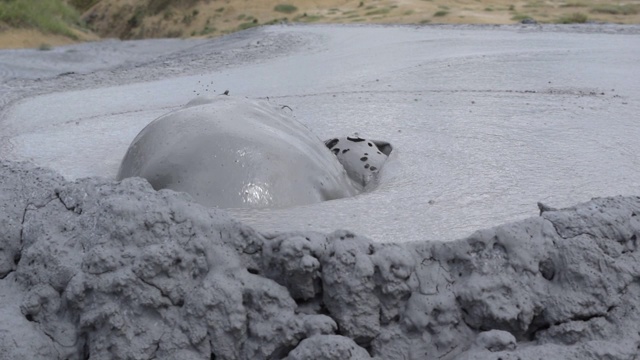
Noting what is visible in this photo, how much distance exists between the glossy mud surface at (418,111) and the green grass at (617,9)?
6.21 metres

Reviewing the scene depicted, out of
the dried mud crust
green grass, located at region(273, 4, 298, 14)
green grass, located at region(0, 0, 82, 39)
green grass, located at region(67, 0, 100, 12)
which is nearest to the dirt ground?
green grass, located at region(273, 4, 298, 14)

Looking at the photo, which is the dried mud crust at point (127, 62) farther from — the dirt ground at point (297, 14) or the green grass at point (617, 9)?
the green grass at point (617, 9)

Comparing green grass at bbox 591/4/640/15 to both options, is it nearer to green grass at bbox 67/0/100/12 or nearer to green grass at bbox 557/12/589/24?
green grass at bbox 557/12/589/24

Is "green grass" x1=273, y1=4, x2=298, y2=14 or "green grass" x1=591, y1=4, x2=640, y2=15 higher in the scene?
"green grass" x1=591, y1=4, x2=640, y2=15

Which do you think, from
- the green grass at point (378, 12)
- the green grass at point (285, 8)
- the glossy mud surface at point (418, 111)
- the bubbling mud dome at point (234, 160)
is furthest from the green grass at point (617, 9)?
the bubbling mud dome at point (234, 160)

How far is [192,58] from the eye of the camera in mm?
11312

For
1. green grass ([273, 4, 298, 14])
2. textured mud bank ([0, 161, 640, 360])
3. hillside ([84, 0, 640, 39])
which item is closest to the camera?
textured mud bank ([0, 161, 640, 360])

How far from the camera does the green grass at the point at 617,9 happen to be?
18391mm

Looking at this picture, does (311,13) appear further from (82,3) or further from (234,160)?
(234,160)

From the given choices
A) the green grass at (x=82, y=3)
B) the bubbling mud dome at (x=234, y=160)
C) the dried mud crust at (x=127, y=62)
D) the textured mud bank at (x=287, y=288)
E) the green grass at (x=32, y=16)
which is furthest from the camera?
the green grass at (x=82, y=3)

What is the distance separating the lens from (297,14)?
69.3 ft

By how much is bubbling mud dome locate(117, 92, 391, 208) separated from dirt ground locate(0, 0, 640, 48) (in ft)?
→ 38.5

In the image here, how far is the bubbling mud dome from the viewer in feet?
13.1

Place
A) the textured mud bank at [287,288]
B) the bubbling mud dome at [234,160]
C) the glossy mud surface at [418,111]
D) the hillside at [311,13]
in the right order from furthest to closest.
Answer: the hillside at [311,13] < the glossy mud surface at [418,111] < the bubbling mud dome at [234,160] < the textured mud bank at [287,288]
